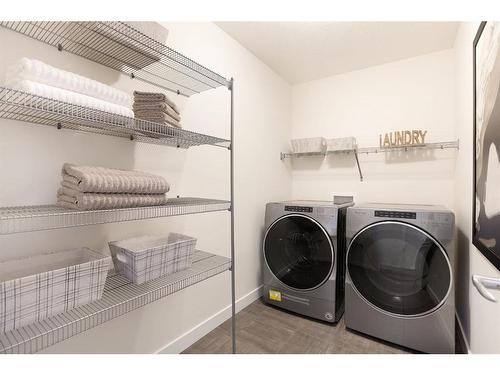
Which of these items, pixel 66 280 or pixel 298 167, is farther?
pixel 298 167

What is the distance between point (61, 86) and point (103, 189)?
37 cm

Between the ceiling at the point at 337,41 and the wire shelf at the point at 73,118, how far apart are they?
1.08 meters

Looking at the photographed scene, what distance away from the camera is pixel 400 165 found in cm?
220

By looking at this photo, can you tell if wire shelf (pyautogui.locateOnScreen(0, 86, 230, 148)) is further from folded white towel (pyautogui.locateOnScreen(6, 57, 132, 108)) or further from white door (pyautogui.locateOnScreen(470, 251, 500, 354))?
white door (pyautogui.locateOnScreen(470, 251, 500, 354))

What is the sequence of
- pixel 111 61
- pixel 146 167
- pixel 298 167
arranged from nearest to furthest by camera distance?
pixel 111 61
pixel 146 167
pixel 298 167

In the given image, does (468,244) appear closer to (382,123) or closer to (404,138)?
(404,138)

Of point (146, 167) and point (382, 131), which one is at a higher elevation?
point (382, 131)

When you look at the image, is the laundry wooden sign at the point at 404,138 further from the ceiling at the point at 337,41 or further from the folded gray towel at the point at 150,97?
the folded gray towel at the point at 150,97

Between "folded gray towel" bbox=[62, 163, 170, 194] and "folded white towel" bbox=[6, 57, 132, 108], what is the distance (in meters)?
0.27

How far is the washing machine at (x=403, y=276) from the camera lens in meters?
1.48

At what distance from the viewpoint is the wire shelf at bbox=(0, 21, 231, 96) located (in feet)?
3.13
